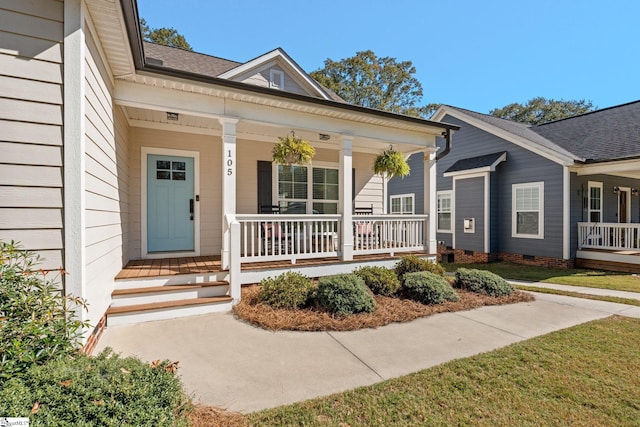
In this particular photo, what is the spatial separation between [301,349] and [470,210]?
1046 centimetres

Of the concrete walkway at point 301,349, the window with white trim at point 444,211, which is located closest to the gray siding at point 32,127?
the concrete walkway at point 301,349

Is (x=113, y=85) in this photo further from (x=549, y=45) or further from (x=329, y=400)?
(x=549, y=45)

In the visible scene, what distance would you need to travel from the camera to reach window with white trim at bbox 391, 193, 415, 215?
14.5 m

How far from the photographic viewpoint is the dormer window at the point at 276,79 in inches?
337

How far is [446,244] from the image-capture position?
12.8m

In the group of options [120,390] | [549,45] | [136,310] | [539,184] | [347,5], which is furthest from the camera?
[549,45]

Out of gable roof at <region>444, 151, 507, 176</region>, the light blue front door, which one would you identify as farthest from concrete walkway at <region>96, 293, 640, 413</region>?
gable roof at <region>444, 151, 507, 176</region>

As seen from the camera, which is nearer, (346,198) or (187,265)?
(187,265)

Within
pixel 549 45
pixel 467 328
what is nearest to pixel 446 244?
pixel 467 328

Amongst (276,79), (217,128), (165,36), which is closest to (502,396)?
(217,128)

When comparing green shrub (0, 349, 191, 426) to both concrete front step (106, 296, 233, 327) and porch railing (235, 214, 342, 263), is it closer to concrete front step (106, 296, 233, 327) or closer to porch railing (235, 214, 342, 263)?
concrete front step (106, 296, 233, 327)

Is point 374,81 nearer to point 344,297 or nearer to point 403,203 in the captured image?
point 403,203

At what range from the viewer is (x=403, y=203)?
14977 millimetres

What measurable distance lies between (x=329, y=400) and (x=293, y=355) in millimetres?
905
